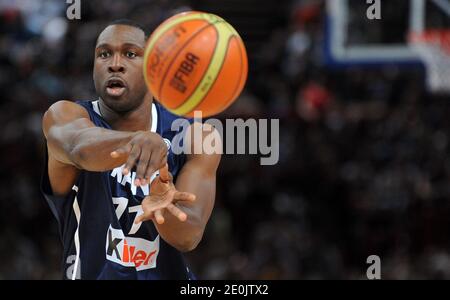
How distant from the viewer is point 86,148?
3.70m

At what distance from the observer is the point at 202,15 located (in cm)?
417

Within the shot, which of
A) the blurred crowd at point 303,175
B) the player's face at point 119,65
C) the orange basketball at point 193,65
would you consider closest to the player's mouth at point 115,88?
the player's face at point 119,65

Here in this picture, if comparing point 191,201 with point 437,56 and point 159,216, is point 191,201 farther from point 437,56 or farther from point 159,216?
point 437,56

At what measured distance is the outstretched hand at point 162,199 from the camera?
3496 millimetres

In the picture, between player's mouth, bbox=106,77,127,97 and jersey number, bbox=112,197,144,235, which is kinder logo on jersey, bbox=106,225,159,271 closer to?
jersey number, bbox=112,197,144,235

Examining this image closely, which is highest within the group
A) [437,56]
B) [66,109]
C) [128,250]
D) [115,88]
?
[437,56]

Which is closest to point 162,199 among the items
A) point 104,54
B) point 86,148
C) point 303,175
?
point 86,148

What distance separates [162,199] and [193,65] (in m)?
0.75

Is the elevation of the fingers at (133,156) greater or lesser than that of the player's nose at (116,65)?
lesser

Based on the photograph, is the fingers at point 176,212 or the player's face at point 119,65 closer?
the fingers at point 176,212

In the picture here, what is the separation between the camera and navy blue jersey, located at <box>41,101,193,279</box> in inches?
164

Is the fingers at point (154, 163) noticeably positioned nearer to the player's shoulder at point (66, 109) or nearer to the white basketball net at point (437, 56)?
the player's shoulder at point (66, 109)

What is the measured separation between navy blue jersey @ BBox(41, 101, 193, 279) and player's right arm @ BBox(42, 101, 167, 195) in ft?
0.31

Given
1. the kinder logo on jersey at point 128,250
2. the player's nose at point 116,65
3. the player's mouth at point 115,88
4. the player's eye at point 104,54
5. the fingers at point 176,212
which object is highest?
the player's eye at point 104,54
